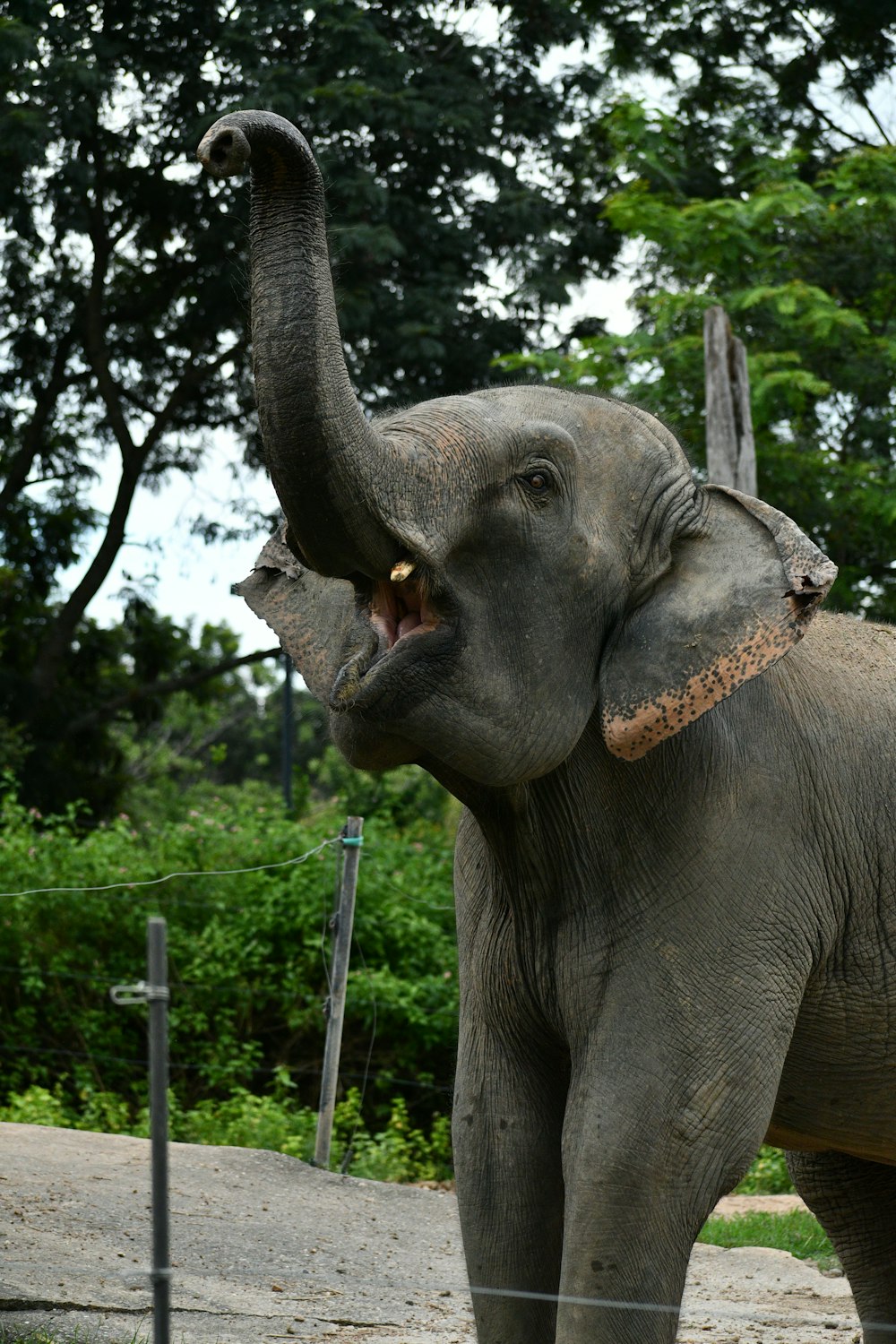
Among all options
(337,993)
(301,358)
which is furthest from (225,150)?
(337,993)

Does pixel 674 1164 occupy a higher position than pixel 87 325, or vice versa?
pixel 87 325

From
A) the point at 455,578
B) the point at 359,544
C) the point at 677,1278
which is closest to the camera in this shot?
the point at 359,544

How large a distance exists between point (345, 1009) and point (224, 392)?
8622mm

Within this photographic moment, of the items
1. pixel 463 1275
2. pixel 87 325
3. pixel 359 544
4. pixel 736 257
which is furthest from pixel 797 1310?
pixel 87 325

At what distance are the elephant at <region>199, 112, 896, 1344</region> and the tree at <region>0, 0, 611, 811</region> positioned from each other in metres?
10.4

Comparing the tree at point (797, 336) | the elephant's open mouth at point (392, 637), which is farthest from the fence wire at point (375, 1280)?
the tree at point (797, 336)

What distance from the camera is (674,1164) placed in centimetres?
321

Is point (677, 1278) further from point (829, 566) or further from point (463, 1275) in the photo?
point (463, 1275)

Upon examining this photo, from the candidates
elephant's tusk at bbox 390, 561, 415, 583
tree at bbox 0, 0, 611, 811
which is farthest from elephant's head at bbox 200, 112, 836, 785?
tree at bbox 0, 0, 611, 811

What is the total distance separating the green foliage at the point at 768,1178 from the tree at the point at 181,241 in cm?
716

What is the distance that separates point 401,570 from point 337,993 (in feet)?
19.7

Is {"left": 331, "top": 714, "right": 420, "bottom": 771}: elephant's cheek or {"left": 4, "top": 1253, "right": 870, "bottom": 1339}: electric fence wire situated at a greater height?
{"left": 331, "top": 714, "right": 420, "bottom": 771}: elephant's cheek

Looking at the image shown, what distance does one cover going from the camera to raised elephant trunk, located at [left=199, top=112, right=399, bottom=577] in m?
2.71

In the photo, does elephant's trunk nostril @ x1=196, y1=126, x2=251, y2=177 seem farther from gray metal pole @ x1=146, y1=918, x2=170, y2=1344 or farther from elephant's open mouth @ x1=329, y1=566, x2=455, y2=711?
gray metal pole @ x1=146, y1=918, x2=170, y2=1344
